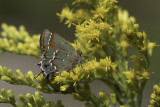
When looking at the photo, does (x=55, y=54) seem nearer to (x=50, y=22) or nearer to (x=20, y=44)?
(x=20, y=44)

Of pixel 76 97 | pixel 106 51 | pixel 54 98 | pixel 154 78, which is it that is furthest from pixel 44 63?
pixel 54 98

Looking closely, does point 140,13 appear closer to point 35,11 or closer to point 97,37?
point 35,11

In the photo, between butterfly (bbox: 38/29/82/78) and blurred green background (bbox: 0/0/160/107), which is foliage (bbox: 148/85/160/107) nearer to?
butterfly (bbox: 38/29/82/78)

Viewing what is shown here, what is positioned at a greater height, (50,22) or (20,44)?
(50,22)

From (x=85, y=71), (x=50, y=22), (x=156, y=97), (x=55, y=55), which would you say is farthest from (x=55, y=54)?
(x=50, y=22)

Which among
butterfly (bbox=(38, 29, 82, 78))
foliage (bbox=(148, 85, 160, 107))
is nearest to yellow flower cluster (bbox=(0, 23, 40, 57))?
butterfly (bbox=(38, 29, 82, 78))

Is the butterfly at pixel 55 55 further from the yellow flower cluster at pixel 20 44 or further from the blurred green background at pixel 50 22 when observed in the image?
the blurred green background at pixel 50 22

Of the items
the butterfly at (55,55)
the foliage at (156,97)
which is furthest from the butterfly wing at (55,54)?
the foliage at (156,97)
